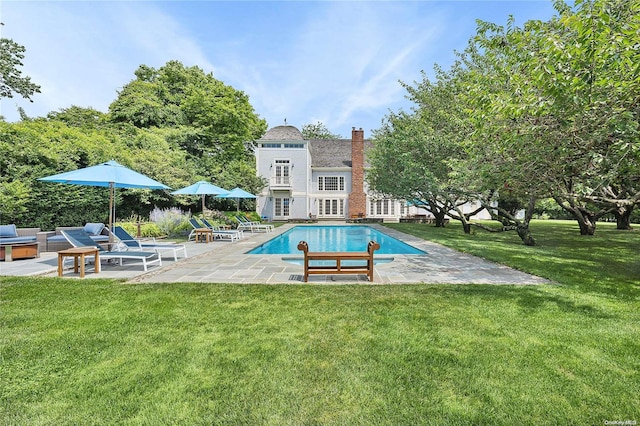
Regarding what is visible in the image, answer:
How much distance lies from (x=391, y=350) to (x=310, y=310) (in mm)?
1486

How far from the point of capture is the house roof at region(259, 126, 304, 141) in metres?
29.4

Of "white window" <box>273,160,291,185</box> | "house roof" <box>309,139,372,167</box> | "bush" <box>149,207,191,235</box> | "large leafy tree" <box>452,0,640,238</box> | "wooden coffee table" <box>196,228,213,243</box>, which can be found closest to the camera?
"large leafy tree" <box>452,0,640,238</box>

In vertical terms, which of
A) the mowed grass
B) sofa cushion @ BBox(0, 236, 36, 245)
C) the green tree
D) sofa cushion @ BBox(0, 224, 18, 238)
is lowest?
the mowed grass

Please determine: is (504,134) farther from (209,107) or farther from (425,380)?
(209,107)

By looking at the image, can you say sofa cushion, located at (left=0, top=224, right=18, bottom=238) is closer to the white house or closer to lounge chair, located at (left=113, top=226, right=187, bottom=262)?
lounge chair, located at (left=113, top=226, right=187, bottom=262)

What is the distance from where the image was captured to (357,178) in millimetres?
31250

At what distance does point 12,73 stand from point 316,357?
2912cm

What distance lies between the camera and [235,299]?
15.9 ft

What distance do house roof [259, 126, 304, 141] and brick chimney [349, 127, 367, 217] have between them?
5.63m

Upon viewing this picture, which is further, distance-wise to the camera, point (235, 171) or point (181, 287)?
point (235, 171)

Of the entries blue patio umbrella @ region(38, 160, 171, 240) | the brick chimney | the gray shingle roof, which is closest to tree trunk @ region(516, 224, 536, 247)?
blue patio umbrella @ region(38, 160, 171, 240)

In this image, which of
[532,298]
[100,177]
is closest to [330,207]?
[100,177]

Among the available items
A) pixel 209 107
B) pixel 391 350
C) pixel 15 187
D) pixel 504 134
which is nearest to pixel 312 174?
pixel 209 107

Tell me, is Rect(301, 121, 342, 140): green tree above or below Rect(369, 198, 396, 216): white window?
above
